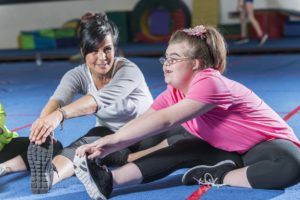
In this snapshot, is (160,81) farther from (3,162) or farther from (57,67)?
(3,162)

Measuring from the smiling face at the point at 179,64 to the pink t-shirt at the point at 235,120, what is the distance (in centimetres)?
6

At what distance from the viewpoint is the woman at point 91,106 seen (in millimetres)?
2256

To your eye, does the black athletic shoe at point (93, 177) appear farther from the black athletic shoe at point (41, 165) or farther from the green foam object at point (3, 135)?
the green foam object at point (3, 135)

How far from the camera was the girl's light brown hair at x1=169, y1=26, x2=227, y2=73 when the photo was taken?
2189 millimetres

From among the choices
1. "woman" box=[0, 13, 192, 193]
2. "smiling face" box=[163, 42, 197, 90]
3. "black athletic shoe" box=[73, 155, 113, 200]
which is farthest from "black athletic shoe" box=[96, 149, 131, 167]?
"smiling face" box=[163, 42, 197, 90]

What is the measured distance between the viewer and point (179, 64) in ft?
7.22

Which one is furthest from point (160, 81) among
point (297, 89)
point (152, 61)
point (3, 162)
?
point (3, 162)

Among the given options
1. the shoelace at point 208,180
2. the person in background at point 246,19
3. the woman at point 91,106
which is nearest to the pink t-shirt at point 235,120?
the shoelace at point 208,180

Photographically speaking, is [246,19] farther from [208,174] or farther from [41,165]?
[41,165]

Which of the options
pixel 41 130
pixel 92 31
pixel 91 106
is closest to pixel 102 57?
pixel 92 31

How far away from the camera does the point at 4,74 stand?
26.9ft

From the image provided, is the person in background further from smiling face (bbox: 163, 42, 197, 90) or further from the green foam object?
smiling face (bbox: 163, 42, 197, 90)

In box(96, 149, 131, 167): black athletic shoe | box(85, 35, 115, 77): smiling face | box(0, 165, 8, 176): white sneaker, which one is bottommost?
box(0, 165, 8, 176): white sneaker

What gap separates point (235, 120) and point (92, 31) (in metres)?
0.77
